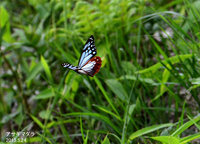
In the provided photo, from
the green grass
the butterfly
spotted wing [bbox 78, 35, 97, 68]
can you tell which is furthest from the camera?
the green grass

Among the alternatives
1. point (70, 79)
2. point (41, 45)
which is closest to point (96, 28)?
point (41, 45)

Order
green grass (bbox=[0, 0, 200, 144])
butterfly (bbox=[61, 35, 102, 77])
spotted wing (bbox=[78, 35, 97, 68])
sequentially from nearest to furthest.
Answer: butterfly (bbox=[61, 35, 102, 77]), spotted wing (bbox=[78, 35, 97, 68]), green grass (bbox=[0, 0, 200, 144])

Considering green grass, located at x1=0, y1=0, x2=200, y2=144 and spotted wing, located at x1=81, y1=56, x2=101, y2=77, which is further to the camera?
green grass, located at x1=0, y1=0, x2=200, y2=144

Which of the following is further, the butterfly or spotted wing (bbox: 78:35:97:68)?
spotted wing (bbox: 78:35:97:68)

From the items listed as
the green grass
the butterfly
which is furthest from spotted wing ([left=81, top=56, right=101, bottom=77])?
the green grass

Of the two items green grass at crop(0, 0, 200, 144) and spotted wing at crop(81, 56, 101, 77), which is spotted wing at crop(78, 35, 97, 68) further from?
green grass at crop(0, 0, 200, 144)

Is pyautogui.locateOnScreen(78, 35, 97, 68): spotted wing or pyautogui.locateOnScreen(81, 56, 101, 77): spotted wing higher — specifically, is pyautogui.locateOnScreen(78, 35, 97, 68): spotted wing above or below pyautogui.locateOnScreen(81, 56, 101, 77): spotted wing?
above

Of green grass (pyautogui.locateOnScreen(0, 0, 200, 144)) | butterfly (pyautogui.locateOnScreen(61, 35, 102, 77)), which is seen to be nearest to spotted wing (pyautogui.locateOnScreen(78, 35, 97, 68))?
butterfly (pyautogui.locateOnScreen(61, 35, 102, 77))

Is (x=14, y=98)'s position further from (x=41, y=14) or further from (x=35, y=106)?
(x=41, y=14)

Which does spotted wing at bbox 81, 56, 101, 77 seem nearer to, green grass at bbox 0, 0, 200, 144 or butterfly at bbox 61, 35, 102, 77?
butterfly at bbox 61, 35, 102, 77
